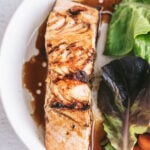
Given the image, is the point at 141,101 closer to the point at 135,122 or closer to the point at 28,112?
the point at 135,122

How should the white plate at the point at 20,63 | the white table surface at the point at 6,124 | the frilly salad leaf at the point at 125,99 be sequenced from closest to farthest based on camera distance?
1. the frilly salad leaf at the point at 125,99
2. the white plate at the point at 20,63
3. the white table surface at the point at 6,124

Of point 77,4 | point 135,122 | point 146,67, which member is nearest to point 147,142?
point 135,122

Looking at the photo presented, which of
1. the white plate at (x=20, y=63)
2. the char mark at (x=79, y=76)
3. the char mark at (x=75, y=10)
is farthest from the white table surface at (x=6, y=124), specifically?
the char mark at (x=79, y=76)

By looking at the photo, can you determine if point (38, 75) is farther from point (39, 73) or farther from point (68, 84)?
point (68, 84)

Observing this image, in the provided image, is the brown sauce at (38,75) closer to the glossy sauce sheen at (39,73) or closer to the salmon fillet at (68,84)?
the glossy sauce sheen at (39,73)

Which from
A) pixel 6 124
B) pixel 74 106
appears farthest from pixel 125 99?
pixel 6 124
